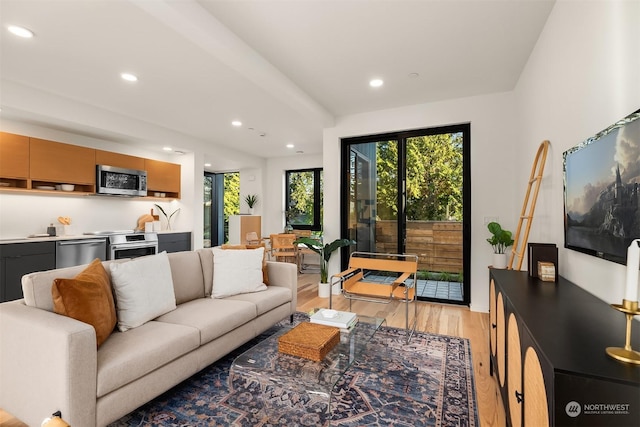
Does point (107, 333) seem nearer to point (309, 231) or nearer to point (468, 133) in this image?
point (468, 133)

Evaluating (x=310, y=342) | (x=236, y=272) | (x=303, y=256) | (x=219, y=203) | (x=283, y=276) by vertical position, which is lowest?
(x=303, y=256)

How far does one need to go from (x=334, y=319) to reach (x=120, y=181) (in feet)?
14.4

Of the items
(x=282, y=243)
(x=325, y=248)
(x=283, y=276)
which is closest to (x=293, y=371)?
(x=283, y=276)

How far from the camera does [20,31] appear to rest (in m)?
2.38

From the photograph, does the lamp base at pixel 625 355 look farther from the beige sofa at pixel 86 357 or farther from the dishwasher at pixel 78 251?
the dishwasher at pixel 78 251

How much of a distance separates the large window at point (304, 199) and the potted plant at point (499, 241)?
13.9ft

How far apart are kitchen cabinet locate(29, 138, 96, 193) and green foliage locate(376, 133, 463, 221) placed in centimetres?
432

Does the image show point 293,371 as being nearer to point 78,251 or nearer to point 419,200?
point 419,200

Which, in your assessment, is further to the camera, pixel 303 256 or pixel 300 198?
pixel 300 198

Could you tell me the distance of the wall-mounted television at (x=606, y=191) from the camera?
47.9 inches

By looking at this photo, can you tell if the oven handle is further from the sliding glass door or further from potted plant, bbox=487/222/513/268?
potted plant, bbox=487/222/513/268

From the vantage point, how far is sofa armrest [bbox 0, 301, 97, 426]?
1.40 m

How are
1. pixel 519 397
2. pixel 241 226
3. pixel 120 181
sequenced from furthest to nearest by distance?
pixel 241 226 → pixel 120 181 → pixel 519 397

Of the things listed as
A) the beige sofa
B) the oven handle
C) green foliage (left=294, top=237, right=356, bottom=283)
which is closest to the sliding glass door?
green foliage (left=294, top=237, right=356, bottom=283)
